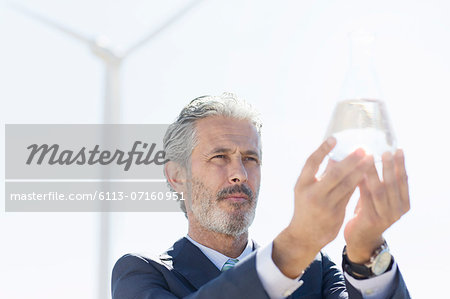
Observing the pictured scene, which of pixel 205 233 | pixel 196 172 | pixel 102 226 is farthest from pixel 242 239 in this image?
pixel 102 226

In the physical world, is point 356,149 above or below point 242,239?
above

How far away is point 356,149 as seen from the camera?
9.01ft

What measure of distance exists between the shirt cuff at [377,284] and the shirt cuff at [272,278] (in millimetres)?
382

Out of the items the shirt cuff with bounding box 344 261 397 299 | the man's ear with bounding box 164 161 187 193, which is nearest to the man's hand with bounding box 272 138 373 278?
the shirt cuff with bounding box 344 261 397 299

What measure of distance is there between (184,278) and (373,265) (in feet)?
4.35

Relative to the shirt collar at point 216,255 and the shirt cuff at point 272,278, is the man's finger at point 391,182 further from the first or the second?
the shirt collar at point 216,255

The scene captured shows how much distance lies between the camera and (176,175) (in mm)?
5262

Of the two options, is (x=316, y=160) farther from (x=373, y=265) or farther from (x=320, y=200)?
(x=373, y=265)

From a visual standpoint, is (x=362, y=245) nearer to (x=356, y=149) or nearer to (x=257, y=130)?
(x=356, y=149)

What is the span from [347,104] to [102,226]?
10736 millimetres

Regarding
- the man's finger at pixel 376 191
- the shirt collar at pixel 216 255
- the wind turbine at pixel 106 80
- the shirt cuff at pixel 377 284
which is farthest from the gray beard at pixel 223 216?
the wind turbine at pixel 106 80

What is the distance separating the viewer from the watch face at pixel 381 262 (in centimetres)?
320

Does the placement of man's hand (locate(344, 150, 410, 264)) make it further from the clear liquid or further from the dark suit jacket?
the dark suit jacket

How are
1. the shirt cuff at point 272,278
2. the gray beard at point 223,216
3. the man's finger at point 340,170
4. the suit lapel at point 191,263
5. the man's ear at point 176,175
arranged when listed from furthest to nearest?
the man's ear at point 176,175
the gray beard at point 223,216
the suit lapel at point 191,263
the shirt cuff at point 272,278
the man's finger at point 340,170
